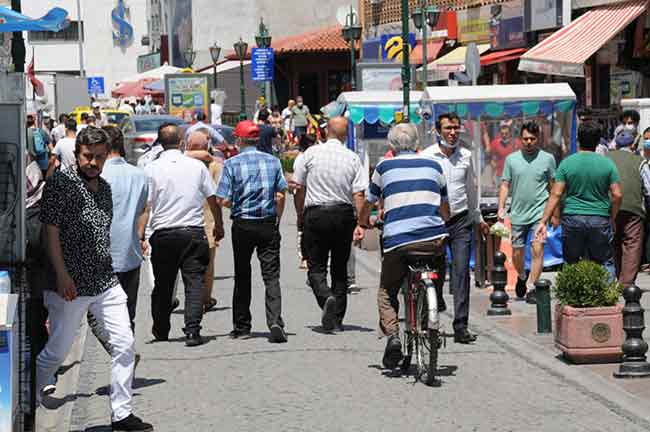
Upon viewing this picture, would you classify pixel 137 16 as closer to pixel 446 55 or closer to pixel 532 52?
pixel 446 55

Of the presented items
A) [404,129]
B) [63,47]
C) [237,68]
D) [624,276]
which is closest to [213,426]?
[404,129]

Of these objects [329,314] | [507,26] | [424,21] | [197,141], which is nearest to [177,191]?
[197,141]

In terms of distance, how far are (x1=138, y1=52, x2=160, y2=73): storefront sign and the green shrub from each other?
7690cm

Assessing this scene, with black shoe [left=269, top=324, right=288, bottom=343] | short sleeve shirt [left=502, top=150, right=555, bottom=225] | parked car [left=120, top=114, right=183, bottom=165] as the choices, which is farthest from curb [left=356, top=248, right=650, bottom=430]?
parked car [left=120, top=114, right=183, bottom=165]

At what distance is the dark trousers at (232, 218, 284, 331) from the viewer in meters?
12.0

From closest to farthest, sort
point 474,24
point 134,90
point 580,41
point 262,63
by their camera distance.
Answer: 1. point 580,41
2. point 474,24
3. point 262,63
4. point 134,90

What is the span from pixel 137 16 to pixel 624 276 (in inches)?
3429

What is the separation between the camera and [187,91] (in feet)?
163

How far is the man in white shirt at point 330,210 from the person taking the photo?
12.3 meters

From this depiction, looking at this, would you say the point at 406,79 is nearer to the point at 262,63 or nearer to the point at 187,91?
the point at 262,63

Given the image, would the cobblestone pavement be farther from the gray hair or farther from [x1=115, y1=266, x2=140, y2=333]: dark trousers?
the gray hair

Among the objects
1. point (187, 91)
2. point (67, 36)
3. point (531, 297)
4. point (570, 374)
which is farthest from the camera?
point (67, 36)

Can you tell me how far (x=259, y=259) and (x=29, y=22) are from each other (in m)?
4.05

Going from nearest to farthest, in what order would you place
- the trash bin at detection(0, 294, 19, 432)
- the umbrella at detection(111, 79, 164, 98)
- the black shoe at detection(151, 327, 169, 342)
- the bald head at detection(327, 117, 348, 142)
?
the trash bin at detection(0, 294, 19, 432), the black shoe at detection(151, 327, 169, 342), the bald head at detection(327, 117, 348, 142), the umbrella at detection(111, 79, 164, 98)
